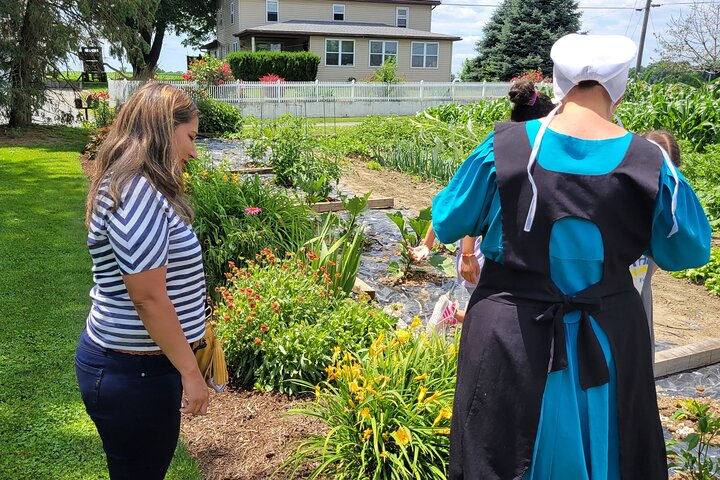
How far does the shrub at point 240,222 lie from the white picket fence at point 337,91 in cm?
1679

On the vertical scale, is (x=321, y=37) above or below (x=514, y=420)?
above

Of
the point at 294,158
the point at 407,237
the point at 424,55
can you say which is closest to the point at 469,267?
the point at 407,237

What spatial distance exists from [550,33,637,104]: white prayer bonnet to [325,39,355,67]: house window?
3557 centimetres

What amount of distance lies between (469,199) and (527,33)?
38275 mm

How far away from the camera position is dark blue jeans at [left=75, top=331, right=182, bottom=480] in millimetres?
2051

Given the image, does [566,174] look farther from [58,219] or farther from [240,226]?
[58,219]

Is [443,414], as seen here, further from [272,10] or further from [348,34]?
[272,10]

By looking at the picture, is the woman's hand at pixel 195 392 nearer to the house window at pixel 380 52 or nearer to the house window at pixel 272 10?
the house window at pixel 380 52

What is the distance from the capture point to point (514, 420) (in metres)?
1.83

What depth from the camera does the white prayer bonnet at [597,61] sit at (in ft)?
5.77

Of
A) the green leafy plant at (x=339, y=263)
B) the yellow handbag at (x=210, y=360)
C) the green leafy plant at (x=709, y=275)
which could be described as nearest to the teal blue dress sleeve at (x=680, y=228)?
the yellow handbag at (x=210, y=360)

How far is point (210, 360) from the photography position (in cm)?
240

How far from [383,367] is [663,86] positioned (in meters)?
12.5

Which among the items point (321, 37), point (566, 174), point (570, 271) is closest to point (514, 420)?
point (570, 271)
